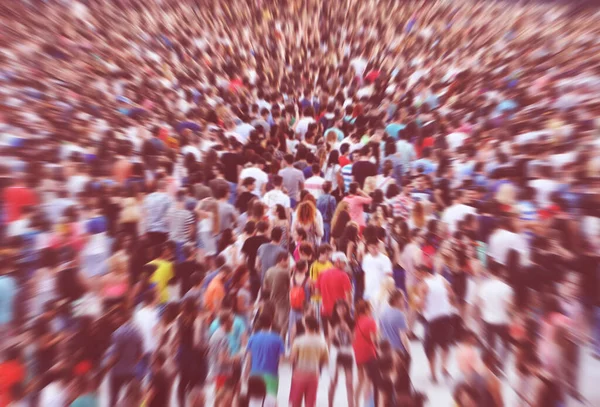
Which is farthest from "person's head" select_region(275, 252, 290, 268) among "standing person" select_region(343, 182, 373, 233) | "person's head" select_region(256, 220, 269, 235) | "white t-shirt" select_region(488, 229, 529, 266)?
"white t-shirt" select_region(488, 229, 529, 266)

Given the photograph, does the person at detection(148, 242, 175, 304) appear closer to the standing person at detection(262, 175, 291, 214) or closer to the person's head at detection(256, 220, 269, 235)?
the person's head at detection(256, 220, 269, 235)

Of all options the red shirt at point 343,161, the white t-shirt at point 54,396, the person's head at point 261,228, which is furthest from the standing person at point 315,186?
the white t-shirt at point 54,396

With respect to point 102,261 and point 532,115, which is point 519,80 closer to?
point 532,115

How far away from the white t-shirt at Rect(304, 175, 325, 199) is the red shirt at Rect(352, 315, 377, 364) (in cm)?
179

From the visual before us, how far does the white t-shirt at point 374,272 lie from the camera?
2348 mm

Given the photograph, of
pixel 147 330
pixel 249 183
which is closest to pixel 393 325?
pixel 147 330

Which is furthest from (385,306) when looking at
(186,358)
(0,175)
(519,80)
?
(519,80)

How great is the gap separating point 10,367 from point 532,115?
5634 mm

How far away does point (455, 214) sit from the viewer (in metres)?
3.03

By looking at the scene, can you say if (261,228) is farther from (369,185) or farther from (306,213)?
(369,185)

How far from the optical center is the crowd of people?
6.02 feet

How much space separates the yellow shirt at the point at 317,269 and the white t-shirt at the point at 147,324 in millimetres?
1044

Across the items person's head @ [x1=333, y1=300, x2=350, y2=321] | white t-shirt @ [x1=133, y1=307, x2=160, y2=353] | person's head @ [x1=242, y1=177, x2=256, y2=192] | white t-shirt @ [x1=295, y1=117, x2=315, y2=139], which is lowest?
person's head @ [x1=333, y1=300, x2=350, y2=321]

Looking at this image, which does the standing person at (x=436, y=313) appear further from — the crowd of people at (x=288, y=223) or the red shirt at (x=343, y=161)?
the red shirt at (x=343, y=161)
